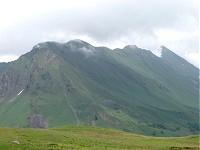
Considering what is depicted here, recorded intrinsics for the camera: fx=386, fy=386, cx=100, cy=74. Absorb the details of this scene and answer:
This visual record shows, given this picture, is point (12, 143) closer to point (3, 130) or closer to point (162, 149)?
point (3, 130)

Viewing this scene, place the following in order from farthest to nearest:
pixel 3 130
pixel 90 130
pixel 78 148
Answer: pixel 90 130
pixel 3 130
pixel 78 148

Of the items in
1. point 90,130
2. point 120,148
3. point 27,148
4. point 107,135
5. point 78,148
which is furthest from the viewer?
point 90,130

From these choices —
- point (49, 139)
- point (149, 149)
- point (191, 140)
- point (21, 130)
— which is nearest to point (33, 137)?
point (49, 139)

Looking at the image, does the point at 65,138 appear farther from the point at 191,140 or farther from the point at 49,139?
the point at 191,140

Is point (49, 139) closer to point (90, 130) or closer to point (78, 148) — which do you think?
point (78, 148)

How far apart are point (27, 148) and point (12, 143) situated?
5074mm

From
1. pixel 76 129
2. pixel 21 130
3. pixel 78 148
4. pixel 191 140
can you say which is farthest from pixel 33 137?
pixel 191 140

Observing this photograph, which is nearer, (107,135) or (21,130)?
(21,130)

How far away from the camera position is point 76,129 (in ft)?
363

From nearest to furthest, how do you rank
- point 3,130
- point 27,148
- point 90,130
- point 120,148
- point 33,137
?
1. point 27,148
2. point 120,148
3. point 33,137
4. point 3,130
5. point 90,130

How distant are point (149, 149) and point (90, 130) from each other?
33.9 metres

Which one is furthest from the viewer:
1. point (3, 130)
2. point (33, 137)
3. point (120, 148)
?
point (3, 130)

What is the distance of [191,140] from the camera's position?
100 m

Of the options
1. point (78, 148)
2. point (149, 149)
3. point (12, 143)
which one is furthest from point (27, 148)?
point (149, 149)
